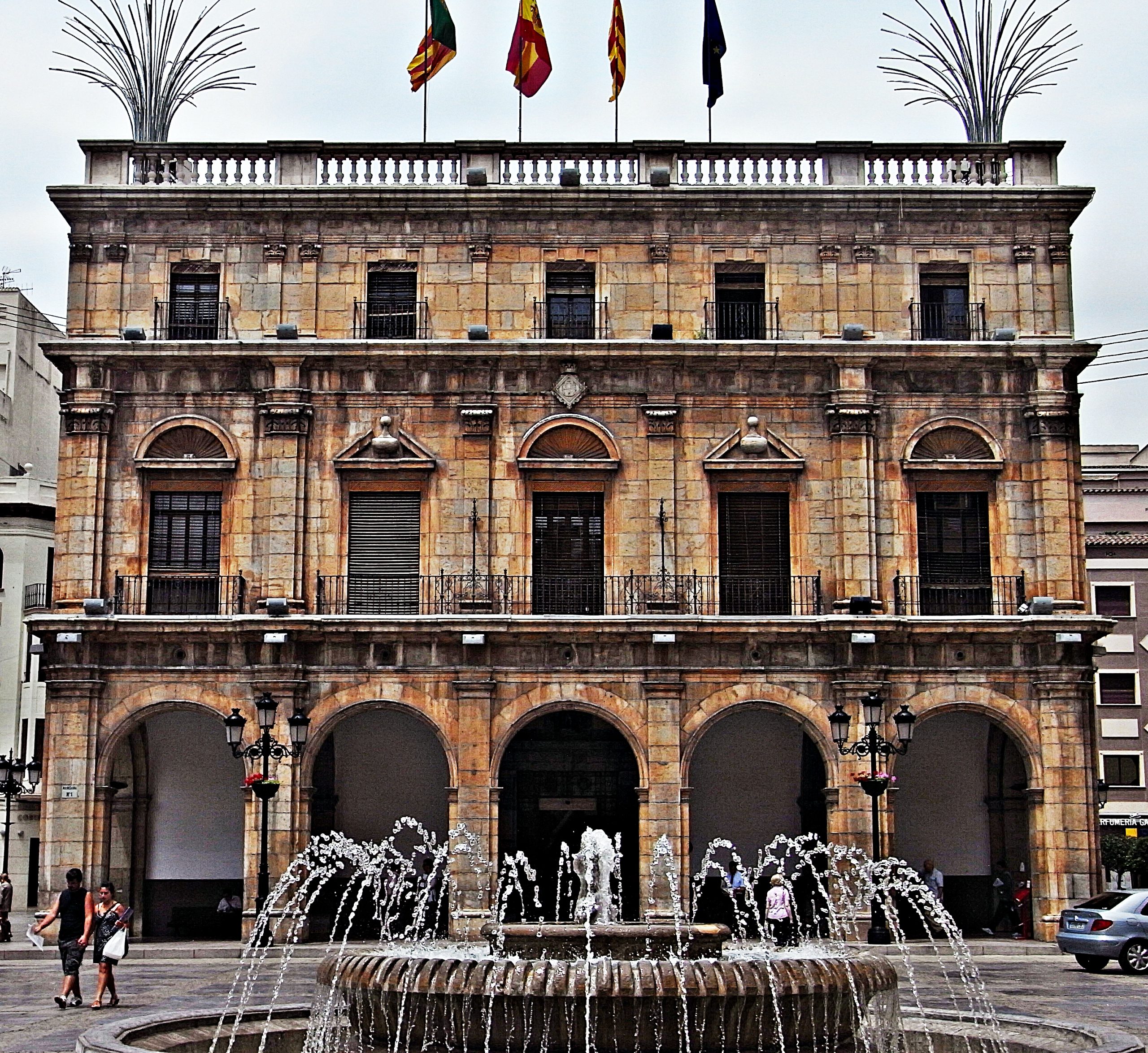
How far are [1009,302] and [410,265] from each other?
1227 cm

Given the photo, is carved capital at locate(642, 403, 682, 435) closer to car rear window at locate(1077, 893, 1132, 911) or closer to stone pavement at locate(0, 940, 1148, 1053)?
stone pavement at locate(0, 940, 1148, 1053)

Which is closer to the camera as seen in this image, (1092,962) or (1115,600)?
(1092,962)

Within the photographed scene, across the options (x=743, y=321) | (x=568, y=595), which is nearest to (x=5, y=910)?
(x=568, y=595)

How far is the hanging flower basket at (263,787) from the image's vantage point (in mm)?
30984

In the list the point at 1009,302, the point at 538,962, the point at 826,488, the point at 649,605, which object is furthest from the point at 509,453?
the point at 538,962

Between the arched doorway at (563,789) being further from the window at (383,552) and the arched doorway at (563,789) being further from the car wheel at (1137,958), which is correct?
the car wheel at (1137,958)

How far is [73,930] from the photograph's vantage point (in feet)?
72.8

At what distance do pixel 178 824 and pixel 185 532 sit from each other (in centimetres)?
643

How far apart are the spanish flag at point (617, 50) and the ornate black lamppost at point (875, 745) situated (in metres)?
13.9

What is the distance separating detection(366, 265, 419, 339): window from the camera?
3603 cm

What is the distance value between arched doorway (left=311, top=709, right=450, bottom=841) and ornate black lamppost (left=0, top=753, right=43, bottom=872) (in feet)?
20.8

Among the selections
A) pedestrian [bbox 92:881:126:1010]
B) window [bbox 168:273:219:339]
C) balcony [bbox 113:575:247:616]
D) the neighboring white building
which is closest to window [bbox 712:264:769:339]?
window [bbox 168:273:219:339]

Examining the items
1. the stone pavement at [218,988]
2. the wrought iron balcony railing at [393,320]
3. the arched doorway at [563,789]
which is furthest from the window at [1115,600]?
the wrought iron balcony railing at [393,320]

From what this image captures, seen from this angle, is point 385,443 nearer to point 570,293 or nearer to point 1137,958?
point 570,293
